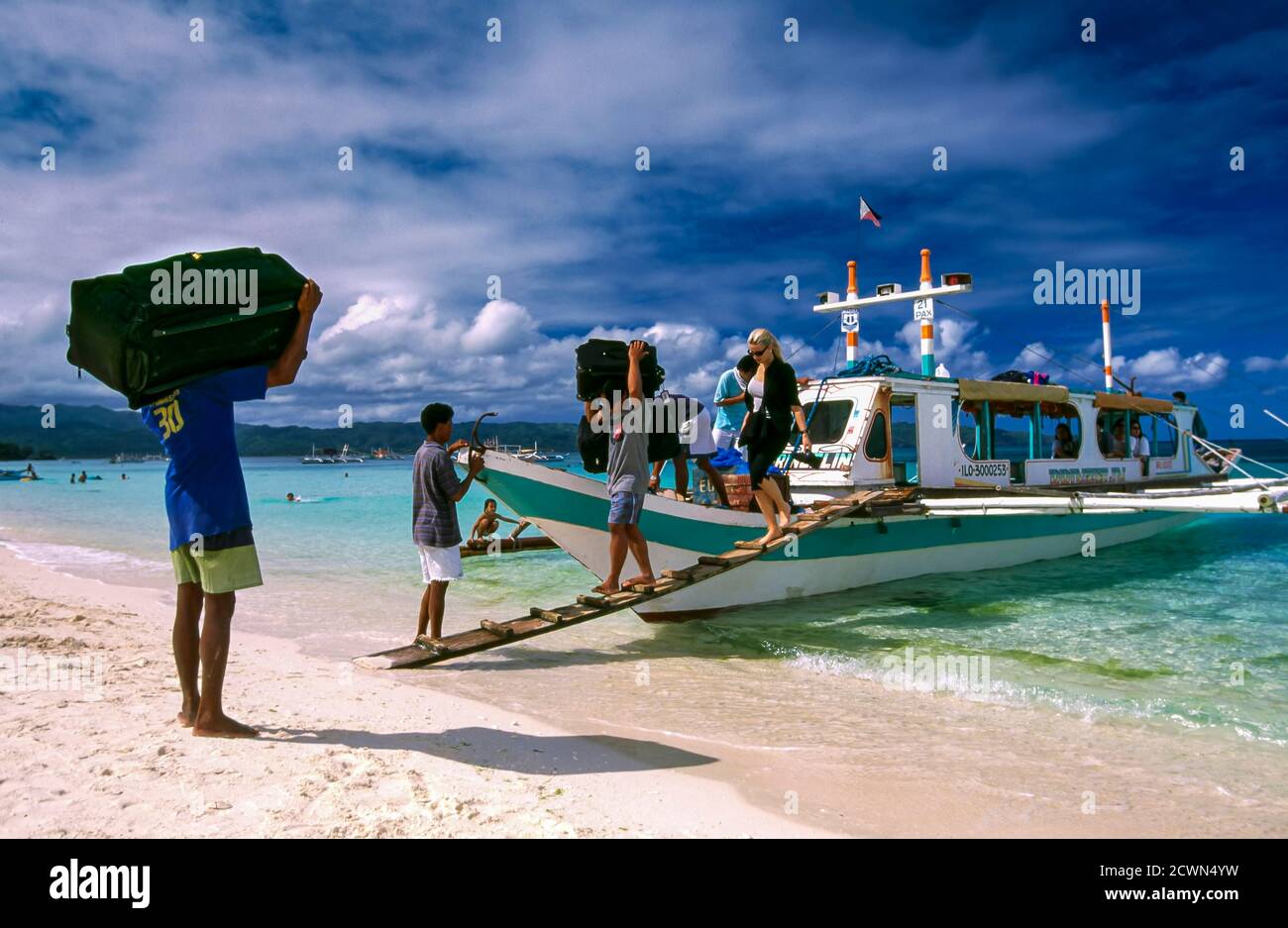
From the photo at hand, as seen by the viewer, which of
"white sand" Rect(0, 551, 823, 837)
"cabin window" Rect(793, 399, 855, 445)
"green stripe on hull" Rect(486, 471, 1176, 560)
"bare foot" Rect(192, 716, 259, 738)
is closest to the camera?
"white sand" Rect(0, 551, 823, 837)

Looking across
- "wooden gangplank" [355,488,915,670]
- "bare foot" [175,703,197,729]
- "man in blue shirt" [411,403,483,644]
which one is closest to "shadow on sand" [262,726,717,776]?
"bare foot" [175,703,197,729]

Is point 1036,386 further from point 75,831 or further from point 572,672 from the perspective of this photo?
point 75,831

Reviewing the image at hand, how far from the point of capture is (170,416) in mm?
4008

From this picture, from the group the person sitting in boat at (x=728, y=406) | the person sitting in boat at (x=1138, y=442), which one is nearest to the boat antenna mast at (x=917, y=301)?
the person sitting in boat at (x=728, y=406)

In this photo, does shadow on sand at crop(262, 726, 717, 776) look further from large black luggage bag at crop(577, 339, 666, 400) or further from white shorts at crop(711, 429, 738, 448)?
white shorts at crop(711, 429, 738, 448)

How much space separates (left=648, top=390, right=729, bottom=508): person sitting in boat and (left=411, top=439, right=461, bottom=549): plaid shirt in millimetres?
3144

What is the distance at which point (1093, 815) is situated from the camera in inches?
169

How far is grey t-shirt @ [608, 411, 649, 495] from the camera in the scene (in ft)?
24.5

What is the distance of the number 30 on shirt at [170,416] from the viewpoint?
4004mm

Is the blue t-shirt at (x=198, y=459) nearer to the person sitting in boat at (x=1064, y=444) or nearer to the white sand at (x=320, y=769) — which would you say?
the white sand at (x=320, y=769)

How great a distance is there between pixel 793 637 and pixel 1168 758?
12.5 feet

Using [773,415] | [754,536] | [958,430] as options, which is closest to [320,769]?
[773,415]

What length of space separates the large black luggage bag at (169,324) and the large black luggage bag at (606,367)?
12.4 feet
